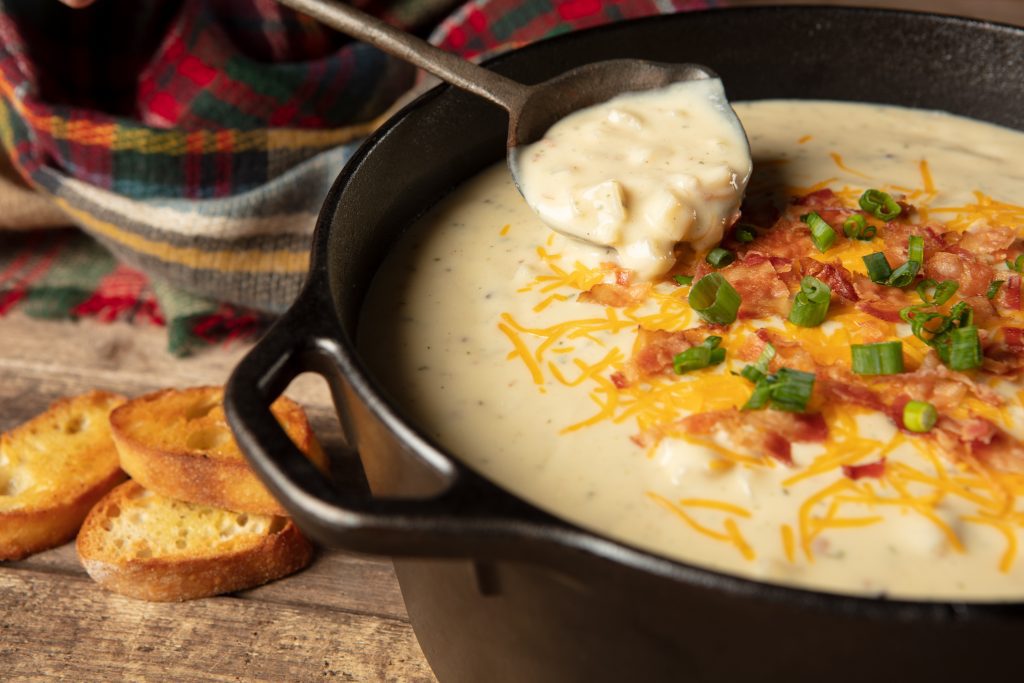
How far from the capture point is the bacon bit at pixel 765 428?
1.83 m

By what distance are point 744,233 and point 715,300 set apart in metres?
0.34

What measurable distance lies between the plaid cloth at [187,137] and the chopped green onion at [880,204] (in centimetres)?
142

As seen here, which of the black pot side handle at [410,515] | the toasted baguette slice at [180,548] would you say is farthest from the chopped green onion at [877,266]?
the toasted baguette slice at [180,548]

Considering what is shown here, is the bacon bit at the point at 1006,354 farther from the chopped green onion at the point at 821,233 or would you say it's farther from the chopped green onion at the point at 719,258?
the chopped green onion at the point at 719,258

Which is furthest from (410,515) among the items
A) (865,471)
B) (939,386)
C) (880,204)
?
(880,204)

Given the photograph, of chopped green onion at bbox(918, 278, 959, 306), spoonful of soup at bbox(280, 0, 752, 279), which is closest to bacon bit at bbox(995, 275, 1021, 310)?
chopped green onion at bbox(918, 278, 959, 306)

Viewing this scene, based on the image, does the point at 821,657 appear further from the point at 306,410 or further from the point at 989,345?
the point at 306,410

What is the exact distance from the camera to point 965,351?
1966 mm

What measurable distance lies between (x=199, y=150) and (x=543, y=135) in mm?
1246

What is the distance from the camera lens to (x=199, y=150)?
10.7 ft

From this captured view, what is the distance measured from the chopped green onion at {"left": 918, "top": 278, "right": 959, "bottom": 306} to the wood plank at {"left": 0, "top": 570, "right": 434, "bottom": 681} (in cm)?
Answer: 127

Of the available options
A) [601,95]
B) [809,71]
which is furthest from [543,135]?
[809,71]

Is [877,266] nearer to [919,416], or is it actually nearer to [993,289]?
[993,289]

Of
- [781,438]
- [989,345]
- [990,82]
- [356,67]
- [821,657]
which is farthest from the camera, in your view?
[356,67]
